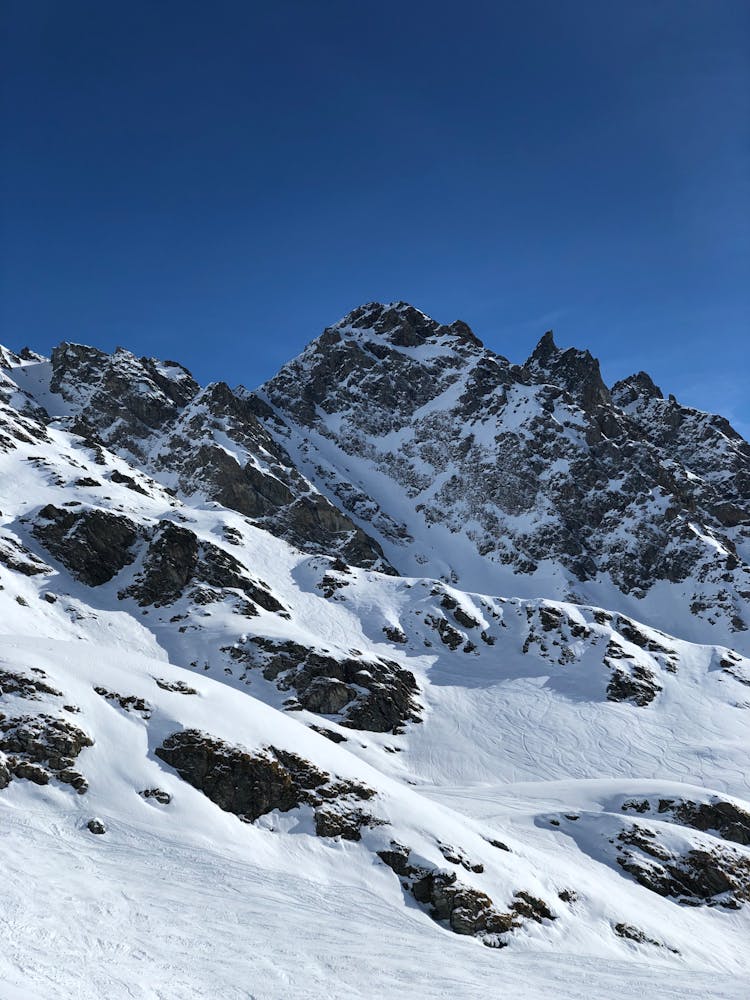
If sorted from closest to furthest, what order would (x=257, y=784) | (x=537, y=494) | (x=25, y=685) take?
(x=25, y=685), (x=257, y=784), (x=537, y=494)

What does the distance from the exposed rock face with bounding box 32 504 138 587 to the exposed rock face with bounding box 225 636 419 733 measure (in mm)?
19643

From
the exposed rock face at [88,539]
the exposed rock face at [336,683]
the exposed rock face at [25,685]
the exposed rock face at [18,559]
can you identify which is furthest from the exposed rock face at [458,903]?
the exposed rock face at [18,559]

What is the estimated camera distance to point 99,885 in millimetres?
26422

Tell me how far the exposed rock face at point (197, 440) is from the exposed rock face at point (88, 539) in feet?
150

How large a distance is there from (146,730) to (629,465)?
145775 mm

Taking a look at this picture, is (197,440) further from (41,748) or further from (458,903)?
(458,903)

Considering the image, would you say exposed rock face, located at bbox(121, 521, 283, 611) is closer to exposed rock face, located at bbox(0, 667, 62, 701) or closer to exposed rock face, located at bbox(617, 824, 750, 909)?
exposed rock face, located at bbox(0, 667, 62, 701)

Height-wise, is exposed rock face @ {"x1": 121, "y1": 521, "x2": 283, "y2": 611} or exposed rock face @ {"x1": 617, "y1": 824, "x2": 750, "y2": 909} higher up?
exposed rock face @ {"x1": 121, "y1": 521, "x2": 283, "y2": 611}

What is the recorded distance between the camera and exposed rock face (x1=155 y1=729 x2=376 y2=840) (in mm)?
37844

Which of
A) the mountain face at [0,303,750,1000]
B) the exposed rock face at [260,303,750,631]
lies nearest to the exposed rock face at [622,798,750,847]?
the mountain face at [0,303,750,1000]

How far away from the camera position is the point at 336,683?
2837 inches

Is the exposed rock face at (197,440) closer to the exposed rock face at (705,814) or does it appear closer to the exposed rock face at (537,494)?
the exposed rock face at (537,494)

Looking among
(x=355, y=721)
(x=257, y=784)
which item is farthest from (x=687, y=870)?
(x=355, y=721)

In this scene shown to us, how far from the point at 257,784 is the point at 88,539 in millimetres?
54059
